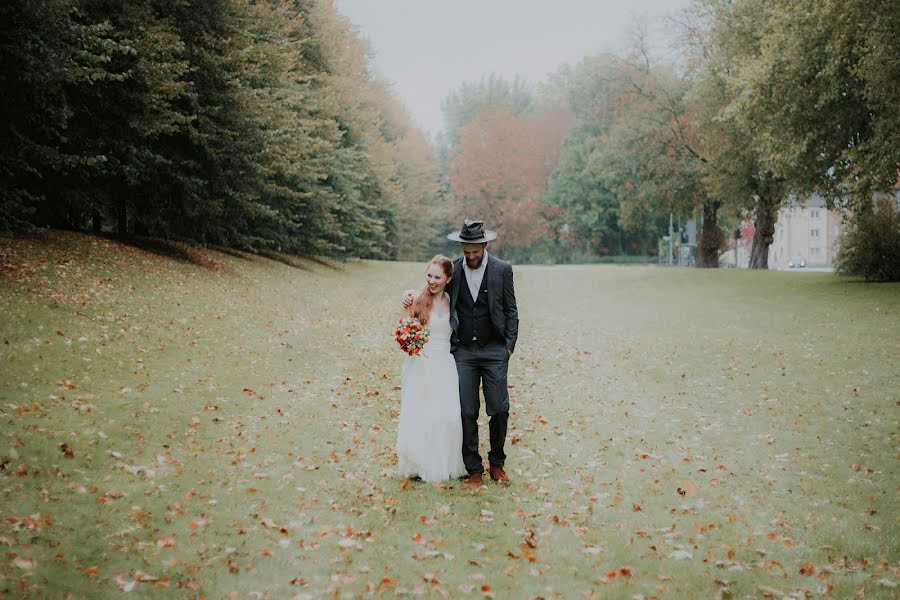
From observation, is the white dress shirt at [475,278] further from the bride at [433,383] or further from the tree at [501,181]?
the tree at [501,181]

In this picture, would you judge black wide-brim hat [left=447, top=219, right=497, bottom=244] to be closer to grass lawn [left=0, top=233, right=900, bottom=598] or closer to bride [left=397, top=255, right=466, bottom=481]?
bride [left=397, top=255, right=466, bottom=481]

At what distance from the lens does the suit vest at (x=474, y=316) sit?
261 inches

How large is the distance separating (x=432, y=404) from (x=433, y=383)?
0.66 feet

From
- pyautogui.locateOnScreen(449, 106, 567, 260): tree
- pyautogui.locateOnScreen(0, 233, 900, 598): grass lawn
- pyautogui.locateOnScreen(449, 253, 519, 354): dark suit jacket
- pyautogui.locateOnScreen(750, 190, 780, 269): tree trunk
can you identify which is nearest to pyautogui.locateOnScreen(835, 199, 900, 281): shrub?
pyautogui.locateOnScreen(750, 190, 780, 269): tree trunk

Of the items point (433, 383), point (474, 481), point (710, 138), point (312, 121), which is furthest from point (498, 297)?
point (710, 138)

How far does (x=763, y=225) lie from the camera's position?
37.9m

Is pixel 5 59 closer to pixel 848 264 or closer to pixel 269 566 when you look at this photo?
pixel 269 566

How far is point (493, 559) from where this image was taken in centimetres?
545

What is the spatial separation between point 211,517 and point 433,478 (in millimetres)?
Answer: 2076

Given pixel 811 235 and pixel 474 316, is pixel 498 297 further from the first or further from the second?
pixel 811 235

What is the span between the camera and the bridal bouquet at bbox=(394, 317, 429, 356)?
255 inches

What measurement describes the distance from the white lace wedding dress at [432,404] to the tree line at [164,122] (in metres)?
10.5

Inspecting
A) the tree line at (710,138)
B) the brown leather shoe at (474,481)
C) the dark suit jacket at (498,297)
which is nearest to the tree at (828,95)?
the tree line at (710,138)

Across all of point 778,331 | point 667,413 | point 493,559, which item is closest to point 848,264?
point 778,331
